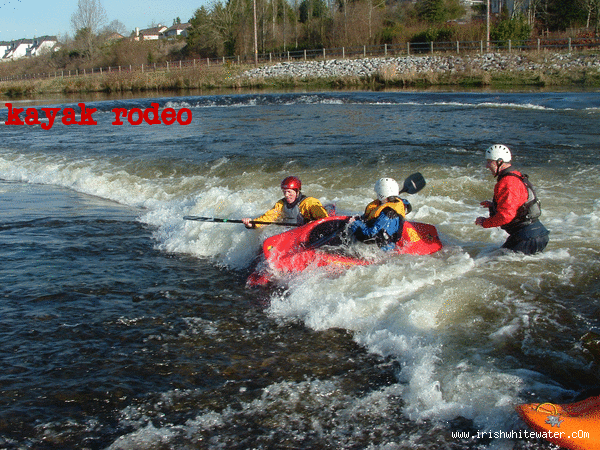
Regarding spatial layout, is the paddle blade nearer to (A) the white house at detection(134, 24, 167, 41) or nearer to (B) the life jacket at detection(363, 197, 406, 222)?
(B) the life jacket at detection(363, 197, 406, 222)

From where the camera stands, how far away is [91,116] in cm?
2545

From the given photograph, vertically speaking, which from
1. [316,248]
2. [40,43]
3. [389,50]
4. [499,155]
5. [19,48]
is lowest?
[316,248]

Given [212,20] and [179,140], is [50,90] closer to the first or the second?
[212,20]

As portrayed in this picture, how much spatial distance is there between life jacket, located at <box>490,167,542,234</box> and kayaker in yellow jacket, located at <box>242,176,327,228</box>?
204cm

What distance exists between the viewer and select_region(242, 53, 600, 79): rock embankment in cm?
3086

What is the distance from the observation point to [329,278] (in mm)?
5773

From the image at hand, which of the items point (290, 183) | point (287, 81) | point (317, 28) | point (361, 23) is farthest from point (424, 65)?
point (290, 183)

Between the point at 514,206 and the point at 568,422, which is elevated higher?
the point at 514,206

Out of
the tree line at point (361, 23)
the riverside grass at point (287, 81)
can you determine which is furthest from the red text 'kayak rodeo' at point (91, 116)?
the tree line at point (361, 23)

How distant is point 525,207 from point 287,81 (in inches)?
1370

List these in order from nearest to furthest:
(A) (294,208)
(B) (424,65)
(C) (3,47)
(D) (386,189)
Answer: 1. (D) (386,189)
2. (A) (294,208)
3. (B) (424,65)
4. (C) (3,47)

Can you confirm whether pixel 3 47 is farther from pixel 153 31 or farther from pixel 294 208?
pixel 294 208

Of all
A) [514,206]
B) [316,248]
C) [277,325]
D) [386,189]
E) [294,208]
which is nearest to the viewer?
[277,325]

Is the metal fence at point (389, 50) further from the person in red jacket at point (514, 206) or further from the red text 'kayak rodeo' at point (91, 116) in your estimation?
the person in red jacket at point (514, 206)
